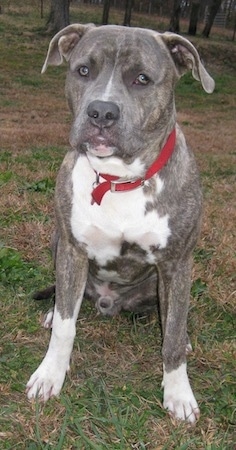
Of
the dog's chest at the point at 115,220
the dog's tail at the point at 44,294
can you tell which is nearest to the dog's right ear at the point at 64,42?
the dog's chest at the point at 115,220

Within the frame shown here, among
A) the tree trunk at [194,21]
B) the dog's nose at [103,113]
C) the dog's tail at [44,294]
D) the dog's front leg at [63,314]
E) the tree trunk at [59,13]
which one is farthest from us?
the tree trunk at [194,21]

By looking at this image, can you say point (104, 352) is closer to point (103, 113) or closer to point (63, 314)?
point (63, 314)

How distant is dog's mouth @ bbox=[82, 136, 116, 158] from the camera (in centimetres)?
229

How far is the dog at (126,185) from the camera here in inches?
93.4

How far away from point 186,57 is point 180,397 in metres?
1.50

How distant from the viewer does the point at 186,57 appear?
265cm

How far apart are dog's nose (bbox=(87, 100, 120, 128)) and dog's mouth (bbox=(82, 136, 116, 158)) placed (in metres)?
0.07

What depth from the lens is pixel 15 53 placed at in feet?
51.1

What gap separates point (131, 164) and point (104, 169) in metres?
0.12

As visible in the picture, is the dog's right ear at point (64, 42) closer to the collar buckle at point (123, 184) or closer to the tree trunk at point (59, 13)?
the collar buckle at point (123, 184)

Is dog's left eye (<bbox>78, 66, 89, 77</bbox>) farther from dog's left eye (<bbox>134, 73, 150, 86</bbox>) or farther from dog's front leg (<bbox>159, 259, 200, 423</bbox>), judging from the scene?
dog's front leg (<bbox>159, 259, 200, 423</bbox>)

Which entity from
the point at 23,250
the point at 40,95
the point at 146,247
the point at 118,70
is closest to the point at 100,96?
the point at 118,70


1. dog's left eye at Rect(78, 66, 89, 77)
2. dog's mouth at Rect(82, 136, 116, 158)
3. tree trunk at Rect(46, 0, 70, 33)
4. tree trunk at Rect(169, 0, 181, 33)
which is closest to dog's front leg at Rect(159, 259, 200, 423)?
dog's mouth at Rect(82, 136, 116, 158)

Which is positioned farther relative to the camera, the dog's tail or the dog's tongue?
the dog's tail
